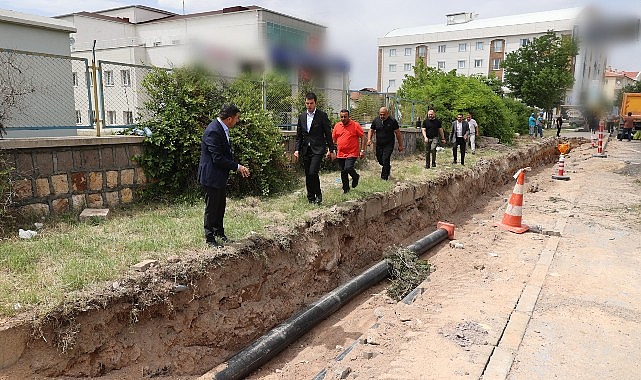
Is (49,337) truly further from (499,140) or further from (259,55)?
(499,140)

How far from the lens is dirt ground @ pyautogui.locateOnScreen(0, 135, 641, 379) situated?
365 centimetres

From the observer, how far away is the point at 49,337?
342 centimetres

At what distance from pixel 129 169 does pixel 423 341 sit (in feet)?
16.2

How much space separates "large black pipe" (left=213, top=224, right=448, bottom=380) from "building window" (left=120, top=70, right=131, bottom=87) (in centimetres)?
493

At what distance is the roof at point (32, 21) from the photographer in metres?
10.2

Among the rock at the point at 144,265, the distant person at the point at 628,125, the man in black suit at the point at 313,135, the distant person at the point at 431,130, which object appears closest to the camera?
the rock at the point at 144,265

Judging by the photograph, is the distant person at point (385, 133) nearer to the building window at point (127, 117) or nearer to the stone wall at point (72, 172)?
the building window at point (127, 117)

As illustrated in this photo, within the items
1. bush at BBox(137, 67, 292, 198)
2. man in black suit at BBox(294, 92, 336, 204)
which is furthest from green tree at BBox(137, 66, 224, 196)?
man in black suit at BBox(294, 92, 336, 204)

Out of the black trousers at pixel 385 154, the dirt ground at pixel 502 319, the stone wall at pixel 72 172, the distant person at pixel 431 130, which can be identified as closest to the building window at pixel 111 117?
the stone wall at pixel 72 172

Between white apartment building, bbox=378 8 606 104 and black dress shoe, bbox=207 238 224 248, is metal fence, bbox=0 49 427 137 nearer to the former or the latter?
black dress shoe, bbox=207 238 224 248

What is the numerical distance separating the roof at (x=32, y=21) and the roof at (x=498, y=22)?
44.0 m

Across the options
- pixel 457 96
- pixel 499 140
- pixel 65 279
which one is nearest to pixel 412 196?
pixel 65 279

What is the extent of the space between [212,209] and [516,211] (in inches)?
231

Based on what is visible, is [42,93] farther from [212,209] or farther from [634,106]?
[634,106]
